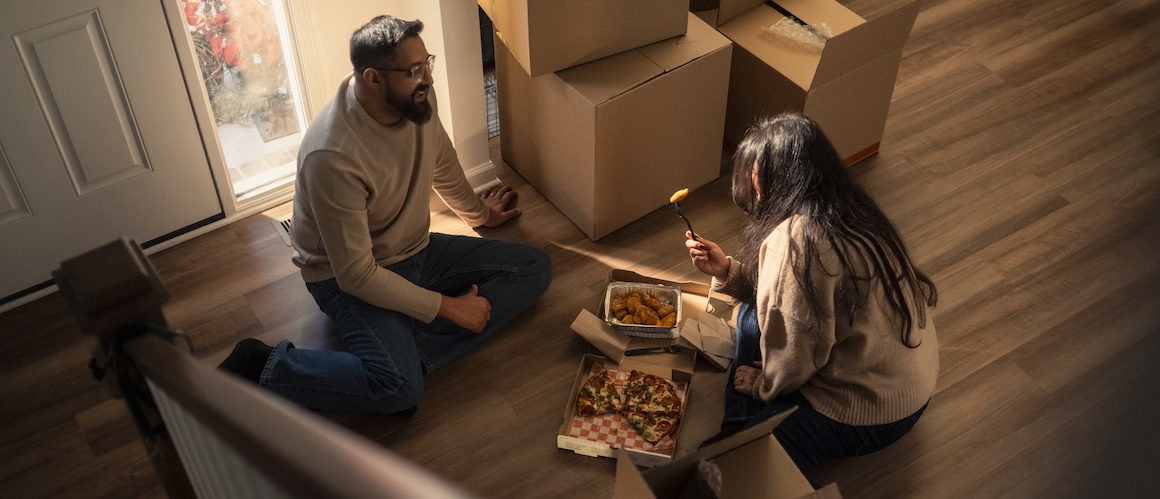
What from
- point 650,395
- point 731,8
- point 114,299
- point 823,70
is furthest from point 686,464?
point 731,8

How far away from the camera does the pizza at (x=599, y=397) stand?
2.17m

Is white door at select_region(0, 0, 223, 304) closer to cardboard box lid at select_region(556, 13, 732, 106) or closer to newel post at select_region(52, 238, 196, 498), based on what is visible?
cardboard box lid at select_region(556, 13, 732, 106)

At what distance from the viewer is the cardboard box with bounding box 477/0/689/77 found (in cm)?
229

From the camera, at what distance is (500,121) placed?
9.34 feet

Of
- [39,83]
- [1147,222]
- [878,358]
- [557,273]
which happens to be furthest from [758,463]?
[39,83]

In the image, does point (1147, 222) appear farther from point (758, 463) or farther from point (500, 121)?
point (500, 121)

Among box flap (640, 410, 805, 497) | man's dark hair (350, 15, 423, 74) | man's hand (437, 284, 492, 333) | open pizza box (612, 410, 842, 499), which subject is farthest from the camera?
man's hand (437, 284, 492, 333)

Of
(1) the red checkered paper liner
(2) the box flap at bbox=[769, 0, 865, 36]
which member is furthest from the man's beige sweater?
(2) the box flap at bbox=[769, 0, 865, 36]

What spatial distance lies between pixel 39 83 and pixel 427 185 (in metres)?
0.90

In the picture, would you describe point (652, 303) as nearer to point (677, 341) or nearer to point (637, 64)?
point (677, 341)

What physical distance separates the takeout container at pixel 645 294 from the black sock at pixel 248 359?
785 mm

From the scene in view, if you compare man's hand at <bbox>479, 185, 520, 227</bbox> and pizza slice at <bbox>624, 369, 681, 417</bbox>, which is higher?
man's hand at <bbox>479, 185, 520, 227</bbox>

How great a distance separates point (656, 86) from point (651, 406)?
80 cm

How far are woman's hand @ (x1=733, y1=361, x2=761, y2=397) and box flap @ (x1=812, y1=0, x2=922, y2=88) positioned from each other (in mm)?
833
